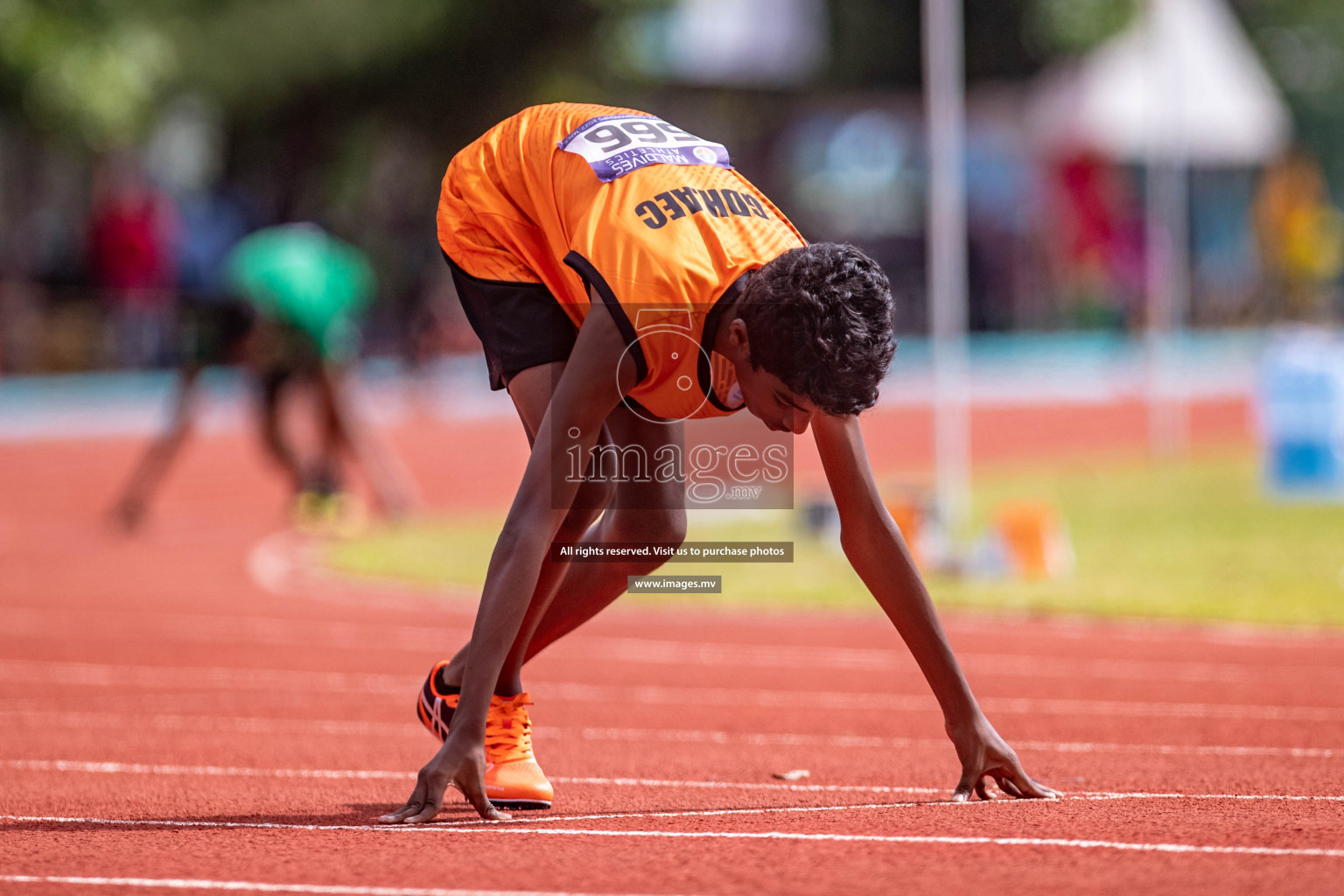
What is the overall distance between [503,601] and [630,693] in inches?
126

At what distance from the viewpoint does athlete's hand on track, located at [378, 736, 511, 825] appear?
3885 millimetres

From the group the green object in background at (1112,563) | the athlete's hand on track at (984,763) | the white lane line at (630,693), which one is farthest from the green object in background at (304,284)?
the athlete's hand on track at (984,763)

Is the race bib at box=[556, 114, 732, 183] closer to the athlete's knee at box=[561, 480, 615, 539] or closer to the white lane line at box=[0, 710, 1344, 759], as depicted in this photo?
the athlete's knee at box=[561, 480, 615, 539]

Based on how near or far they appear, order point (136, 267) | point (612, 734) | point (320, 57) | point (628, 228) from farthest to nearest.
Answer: point (320, 57)
point (136, 267)
point (612, 734)
point (628, 228)

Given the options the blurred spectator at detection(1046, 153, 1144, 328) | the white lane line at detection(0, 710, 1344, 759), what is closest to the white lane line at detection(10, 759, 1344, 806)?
the white lane line at detection(0, 710, 1344, 759)

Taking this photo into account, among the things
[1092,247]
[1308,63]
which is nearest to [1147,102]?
[1092,247]

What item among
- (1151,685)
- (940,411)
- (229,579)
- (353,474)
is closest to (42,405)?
(353,474)

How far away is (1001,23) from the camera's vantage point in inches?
1471

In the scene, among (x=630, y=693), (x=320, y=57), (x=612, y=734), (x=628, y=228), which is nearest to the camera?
(x=628, y=228)

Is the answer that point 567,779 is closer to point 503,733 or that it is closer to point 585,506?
point 503,733

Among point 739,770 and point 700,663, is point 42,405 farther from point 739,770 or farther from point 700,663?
point 739,770

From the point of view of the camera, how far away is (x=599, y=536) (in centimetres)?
461

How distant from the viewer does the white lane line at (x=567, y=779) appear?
452 centimetres

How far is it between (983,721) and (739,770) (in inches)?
48.3
